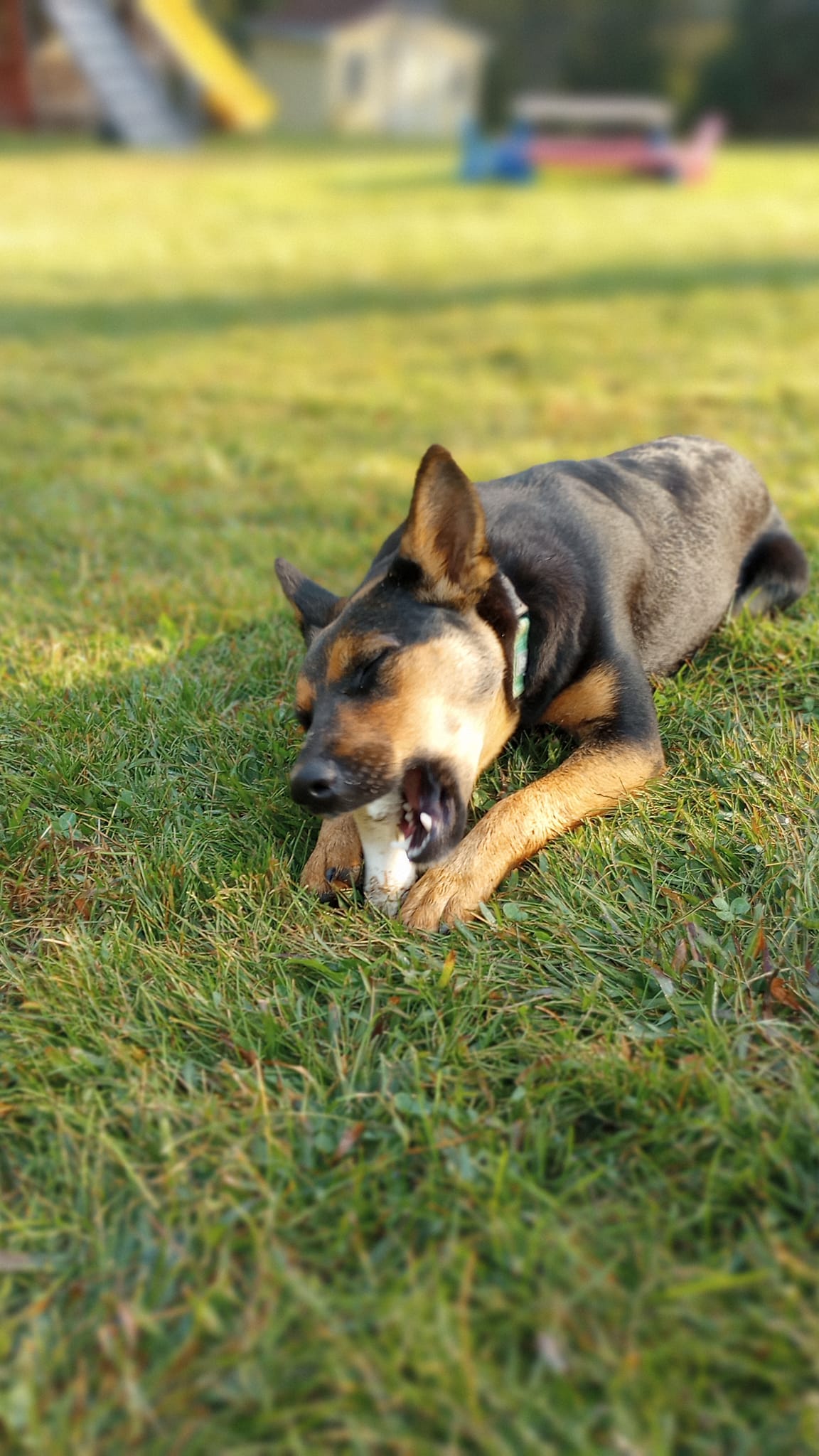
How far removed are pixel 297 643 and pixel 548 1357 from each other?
118 inches

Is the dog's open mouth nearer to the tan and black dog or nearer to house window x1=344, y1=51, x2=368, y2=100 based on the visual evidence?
the tan and black dog

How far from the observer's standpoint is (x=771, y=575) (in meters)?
4.54

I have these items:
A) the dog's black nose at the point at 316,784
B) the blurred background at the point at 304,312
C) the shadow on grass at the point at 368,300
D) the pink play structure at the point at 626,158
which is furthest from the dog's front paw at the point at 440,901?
the pink play structure at the point at 626,158

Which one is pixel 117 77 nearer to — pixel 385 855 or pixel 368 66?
pixel 368 66

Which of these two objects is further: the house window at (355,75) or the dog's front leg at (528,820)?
the house window at (355,75)

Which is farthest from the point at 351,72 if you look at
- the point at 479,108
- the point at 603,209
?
the point at 603,209

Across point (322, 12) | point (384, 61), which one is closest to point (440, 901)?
point (384, 61)

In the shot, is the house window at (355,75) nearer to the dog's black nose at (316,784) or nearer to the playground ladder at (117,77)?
the playground ladder at (117,77)

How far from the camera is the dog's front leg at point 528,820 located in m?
3.02

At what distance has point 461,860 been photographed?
10.1 feet

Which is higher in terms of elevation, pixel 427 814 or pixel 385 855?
pixel 427 814

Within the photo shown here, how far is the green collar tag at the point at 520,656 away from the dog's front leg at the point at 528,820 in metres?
0.28

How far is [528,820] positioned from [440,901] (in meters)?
0.38

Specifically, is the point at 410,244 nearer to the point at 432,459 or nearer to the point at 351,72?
the point at 432,459
